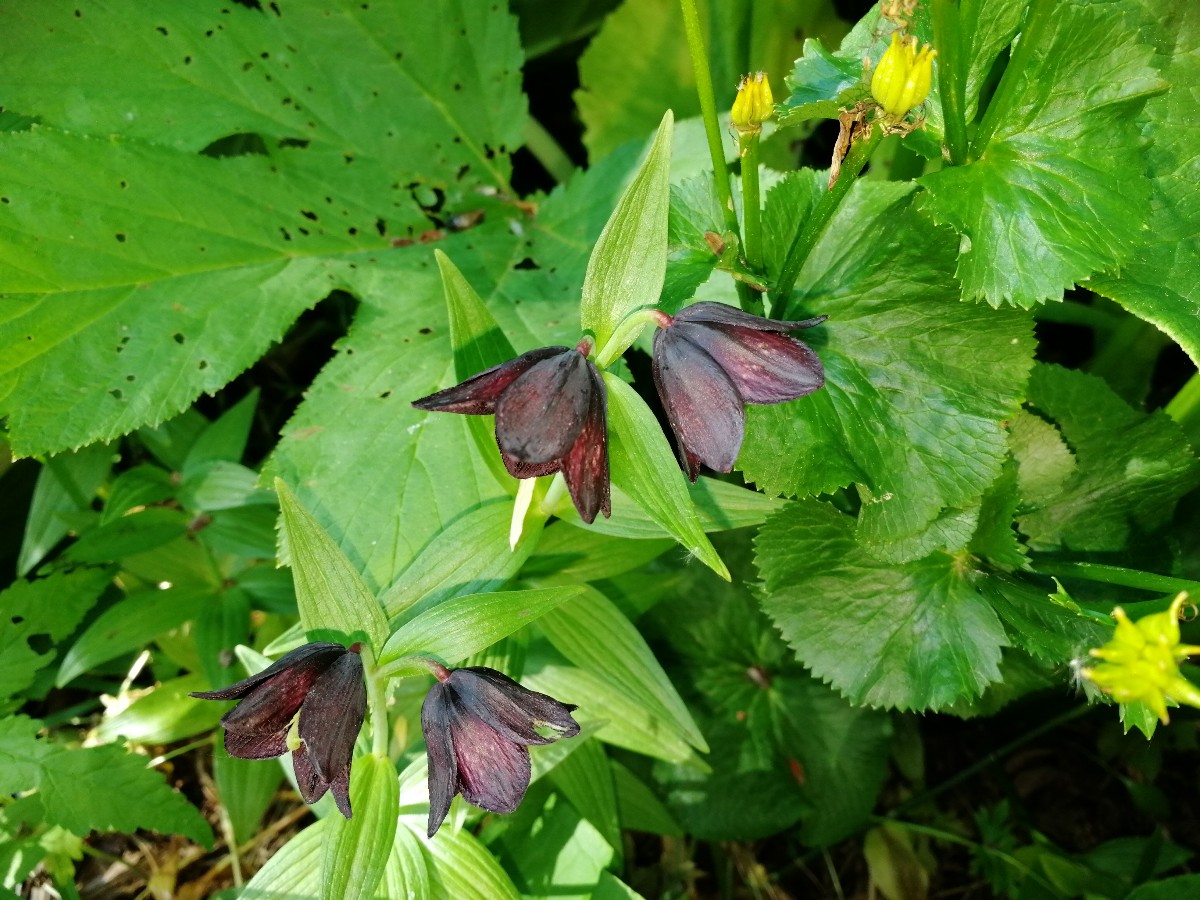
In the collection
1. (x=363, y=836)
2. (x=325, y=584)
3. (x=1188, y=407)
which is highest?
(x=325, y=584)

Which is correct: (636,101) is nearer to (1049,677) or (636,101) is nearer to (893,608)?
(893,608)

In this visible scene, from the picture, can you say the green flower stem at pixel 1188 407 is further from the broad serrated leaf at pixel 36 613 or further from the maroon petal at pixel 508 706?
the broad serrated leaf at pixel 36 613

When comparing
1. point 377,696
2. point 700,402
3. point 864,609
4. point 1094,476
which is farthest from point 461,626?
point 1094,476

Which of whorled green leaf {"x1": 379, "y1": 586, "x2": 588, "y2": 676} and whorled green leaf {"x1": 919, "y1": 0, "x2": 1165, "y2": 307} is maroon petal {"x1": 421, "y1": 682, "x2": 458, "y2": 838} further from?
whorled green leaf {"x1": 919, "y1": 0, "x2": 1165, "y2": 307}

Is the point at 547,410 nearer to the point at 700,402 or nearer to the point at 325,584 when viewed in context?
the point at 700,402

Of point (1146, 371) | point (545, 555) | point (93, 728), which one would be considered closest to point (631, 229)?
point (545, 555)
